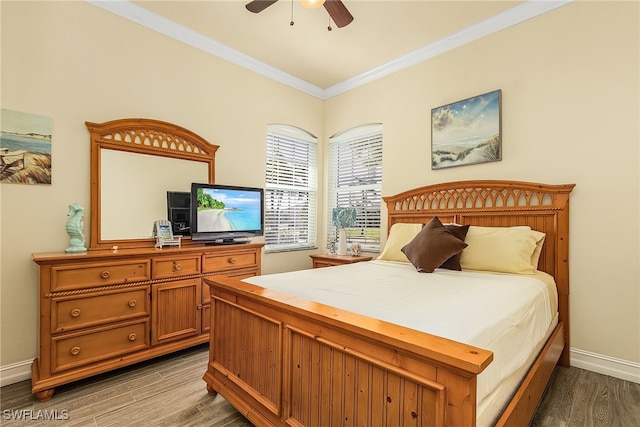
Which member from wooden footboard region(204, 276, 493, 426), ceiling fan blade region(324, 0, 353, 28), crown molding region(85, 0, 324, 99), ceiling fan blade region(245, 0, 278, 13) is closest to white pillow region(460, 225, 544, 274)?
wooden footboard region(204, 276, 493, 426)

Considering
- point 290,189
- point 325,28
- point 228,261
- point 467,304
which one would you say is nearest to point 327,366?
point 467,304

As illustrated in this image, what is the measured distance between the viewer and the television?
9.93 ft

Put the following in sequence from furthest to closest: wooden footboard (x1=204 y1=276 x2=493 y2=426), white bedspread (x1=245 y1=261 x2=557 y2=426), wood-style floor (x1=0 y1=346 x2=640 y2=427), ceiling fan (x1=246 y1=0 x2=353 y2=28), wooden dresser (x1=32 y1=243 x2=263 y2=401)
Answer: ceiling fan (x1=246 y1=0 x2=353 y2=28)
wooden dresser (x1=32 y1=243 x2=263 y2=401)
wood-style floor (x1=0 y1=346 x2=640 y2=427)
white bedspread (x1=245 y1=261 x2=557 y2=426)
wooden footboard (x1=204 y1=276 x2=493 y2=426)

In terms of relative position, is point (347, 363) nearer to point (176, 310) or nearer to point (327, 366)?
point (327, 366)

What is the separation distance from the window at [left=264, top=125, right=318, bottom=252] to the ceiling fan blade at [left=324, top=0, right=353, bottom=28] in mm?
1867

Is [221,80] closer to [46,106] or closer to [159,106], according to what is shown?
[159,106]

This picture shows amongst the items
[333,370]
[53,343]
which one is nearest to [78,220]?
[53,343]

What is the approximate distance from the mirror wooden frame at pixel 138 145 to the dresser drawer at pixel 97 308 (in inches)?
20.5

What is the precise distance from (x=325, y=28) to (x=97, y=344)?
3345 mm

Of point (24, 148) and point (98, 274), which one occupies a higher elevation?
point (24, 148)

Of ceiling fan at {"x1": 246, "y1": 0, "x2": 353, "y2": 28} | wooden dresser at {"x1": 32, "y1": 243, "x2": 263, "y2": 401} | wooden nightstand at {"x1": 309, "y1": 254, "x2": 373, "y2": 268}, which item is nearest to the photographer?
wooden dresser at {"x1": 32, "y1": 243, "x2": 263, "y2": 401}

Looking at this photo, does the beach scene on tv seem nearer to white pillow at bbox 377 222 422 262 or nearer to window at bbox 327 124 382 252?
window at bbox 327 124 382 252

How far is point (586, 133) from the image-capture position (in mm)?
2512

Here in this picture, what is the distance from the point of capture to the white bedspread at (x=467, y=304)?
4.00 ft
